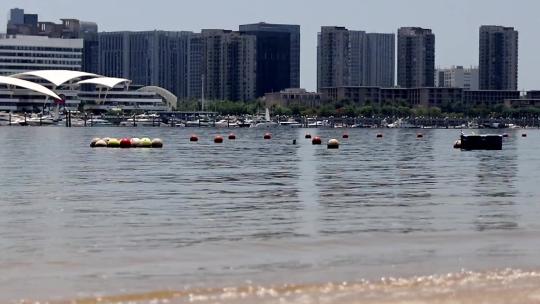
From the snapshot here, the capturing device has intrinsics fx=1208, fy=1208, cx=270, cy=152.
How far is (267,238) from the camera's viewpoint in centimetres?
3148

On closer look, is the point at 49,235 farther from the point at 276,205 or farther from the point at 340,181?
the point at 340,181

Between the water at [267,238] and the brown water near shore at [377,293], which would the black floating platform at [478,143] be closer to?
the water at [267,238]

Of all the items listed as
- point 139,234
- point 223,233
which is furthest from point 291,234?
point 139,234

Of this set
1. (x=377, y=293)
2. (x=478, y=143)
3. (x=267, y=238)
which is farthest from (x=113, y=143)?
(x=377, y=293)

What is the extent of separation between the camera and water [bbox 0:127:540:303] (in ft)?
76.2

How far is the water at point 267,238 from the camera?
23.2 m

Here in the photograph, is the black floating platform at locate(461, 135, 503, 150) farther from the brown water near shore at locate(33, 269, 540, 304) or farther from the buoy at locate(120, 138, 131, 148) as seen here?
the brown water near shore at locate(33, 269, 540, 304)

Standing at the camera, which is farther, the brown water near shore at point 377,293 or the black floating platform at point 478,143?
the black floating platform at point 478,143

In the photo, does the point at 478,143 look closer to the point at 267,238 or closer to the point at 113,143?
the point at 113,143

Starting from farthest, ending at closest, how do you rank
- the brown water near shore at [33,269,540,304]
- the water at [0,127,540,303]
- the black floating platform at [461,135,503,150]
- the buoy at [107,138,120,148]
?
1. the black floating platform at [461,135,503,150]
2. the buoy at [107,138,120,148]
3. the water at [0,127,540,303]
4. the brown water near shore at [33,269,540,304]

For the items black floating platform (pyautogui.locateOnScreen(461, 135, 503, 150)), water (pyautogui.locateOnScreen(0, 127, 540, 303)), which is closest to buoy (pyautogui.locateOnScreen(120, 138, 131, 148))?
black floating platform (pyautogui.locateOnScreen(461, 135, 503, 150))

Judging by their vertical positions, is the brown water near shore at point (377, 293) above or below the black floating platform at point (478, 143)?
below

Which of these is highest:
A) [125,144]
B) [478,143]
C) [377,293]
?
[478,143]

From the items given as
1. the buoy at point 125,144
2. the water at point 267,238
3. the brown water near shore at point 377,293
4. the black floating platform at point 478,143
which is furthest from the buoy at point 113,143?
the brown water near shore at point 377,293
